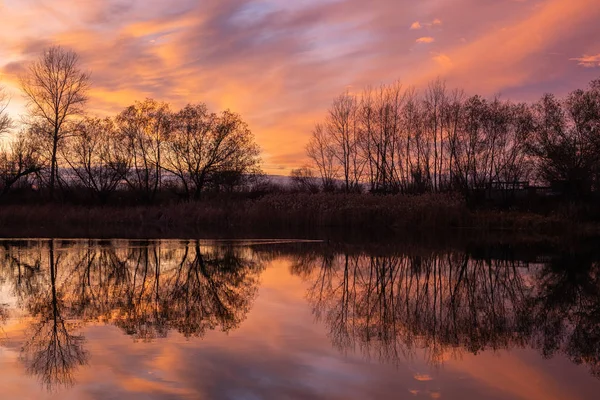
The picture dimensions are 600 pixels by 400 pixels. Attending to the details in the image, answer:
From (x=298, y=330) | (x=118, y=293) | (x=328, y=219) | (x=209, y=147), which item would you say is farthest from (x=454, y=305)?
(x=209, y=147)

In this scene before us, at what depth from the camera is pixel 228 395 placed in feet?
15.6

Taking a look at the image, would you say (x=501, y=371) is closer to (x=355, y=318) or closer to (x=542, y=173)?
(x=355, y=318)

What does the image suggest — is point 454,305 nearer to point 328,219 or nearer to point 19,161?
point 328,219

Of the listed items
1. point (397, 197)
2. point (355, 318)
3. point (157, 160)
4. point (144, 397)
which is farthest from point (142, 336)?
point (157, 160)

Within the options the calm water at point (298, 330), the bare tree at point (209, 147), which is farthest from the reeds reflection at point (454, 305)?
the bare tree at point (209, 147)

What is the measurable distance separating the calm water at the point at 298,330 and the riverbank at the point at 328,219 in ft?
45.4

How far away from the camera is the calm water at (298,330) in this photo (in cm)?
514

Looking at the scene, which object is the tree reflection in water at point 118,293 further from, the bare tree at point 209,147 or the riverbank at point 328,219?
the bare tree at point 209,147

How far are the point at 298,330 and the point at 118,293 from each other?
14.0 feet

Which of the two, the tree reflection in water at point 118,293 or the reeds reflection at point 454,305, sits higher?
→ the tree reflection in water at point 118,293

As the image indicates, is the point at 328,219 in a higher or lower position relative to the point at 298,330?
higher

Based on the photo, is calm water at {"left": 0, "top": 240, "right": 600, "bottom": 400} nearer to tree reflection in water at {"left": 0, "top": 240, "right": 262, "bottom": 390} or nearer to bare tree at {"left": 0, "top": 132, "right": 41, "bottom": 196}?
tree reflection in water at {"left": 0, "top": 240, "right": 262, "bottom": 390}

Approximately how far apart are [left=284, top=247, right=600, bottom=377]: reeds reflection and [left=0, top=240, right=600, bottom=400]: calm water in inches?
1.5

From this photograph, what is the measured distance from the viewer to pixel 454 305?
358 inches
